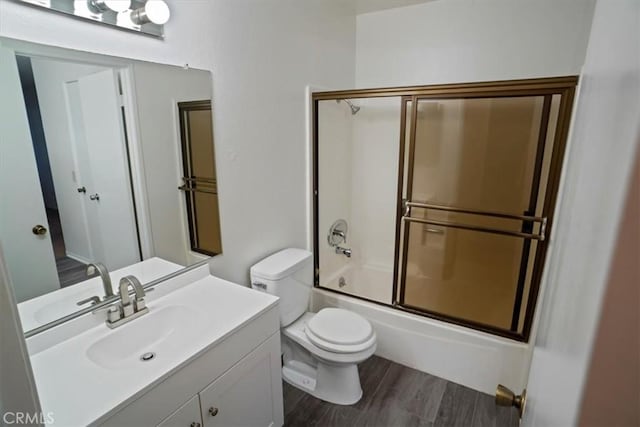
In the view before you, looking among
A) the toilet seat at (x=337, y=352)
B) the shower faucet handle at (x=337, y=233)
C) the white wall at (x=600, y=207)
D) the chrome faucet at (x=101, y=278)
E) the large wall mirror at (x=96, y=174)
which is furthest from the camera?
the shower faucet handle at (x=337, y=233)

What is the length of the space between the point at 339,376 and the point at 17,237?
1.67 metres

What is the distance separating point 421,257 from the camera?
2.54m

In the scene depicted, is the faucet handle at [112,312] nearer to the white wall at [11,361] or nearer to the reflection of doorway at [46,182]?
the reflection of doorway at [46,182]

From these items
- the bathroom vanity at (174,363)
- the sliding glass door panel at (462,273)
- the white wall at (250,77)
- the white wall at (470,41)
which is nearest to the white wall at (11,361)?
the bathroom vanity at (174,363)

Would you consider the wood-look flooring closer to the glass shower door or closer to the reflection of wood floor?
the glass shower door

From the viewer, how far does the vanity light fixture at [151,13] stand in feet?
4.13

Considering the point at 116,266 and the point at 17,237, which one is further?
the point at 116,266

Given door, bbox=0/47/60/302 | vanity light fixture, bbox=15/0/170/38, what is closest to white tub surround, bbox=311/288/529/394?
door, bbox=0/47/60/302

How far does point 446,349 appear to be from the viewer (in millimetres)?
2105

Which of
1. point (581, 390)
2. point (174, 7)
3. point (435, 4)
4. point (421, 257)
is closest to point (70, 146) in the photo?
point (174, 7)

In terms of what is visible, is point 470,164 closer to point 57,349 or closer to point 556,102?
point 556,102

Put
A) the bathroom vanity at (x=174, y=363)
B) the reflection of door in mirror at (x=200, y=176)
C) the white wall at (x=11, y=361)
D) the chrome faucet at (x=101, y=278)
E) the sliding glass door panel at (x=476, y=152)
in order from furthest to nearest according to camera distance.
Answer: the sliding glass door panel at (x=476, y=152), the reflection of door in mirror at (x=200, y=176), the chrome faucet at (x=101, y=278), the bathroom vanity at (x=174, y=363), the white wall at (x=11, y=361)

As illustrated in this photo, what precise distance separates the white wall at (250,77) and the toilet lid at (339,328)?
1.73ft

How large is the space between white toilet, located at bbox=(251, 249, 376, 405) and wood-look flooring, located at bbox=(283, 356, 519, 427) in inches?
2.9
